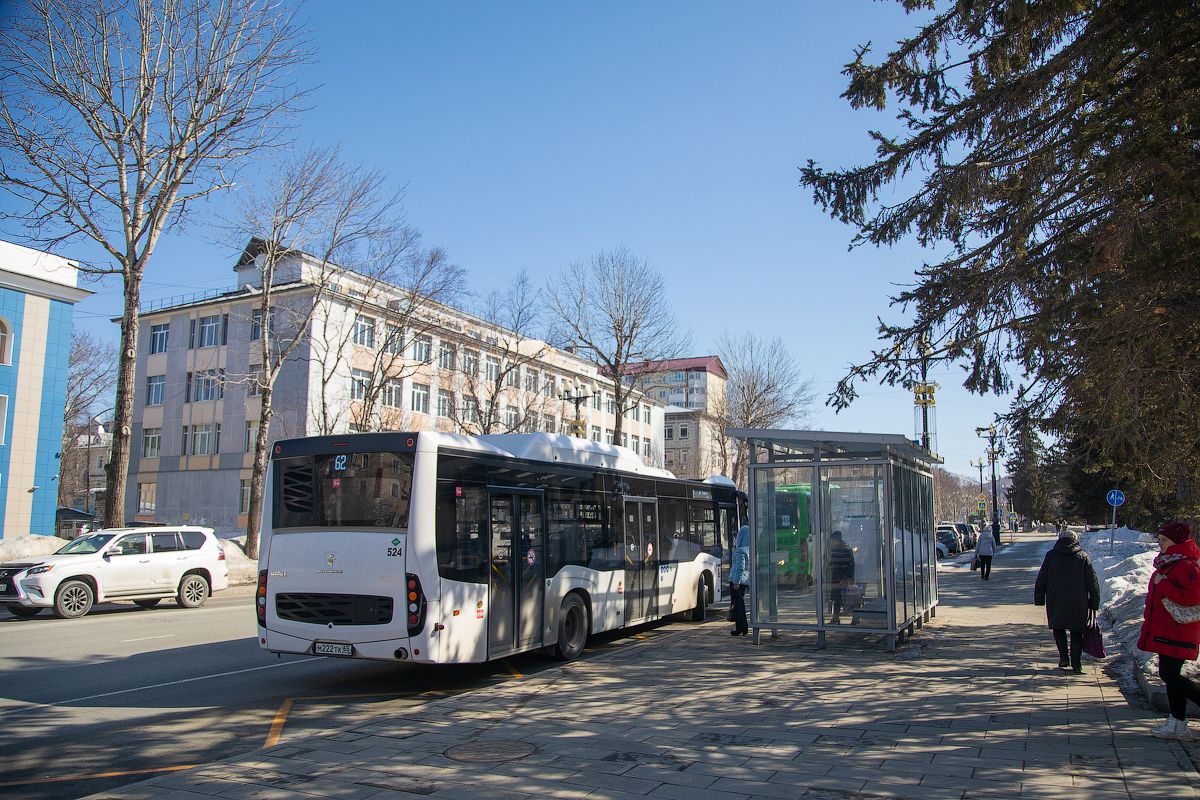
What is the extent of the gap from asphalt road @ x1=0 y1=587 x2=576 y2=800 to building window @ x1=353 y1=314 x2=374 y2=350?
3091cm

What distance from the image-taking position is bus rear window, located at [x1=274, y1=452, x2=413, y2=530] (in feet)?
30.1

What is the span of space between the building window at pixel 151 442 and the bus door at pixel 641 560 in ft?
146

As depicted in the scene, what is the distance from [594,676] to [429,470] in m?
3.35

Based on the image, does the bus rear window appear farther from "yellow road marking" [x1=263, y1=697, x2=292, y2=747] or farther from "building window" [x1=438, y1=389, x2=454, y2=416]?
"building window" [x1=438, y1=389, x2=454, y2=416]

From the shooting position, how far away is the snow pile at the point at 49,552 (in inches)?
983

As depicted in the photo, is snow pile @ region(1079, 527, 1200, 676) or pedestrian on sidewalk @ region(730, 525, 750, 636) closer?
snow pile @ region(1079, 527, 1200, 676)

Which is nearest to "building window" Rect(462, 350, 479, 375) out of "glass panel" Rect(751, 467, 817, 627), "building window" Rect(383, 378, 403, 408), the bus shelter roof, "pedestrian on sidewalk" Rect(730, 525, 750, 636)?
"building window" Rect(383, 378, 403, 408)

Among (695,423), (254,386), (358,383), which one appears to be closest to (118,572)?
(358,383)

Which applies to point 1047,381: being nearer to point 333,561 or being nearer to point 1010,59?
point 1010,59

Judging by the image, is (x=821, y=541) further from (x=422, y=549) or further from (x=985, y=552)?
(x=985, y=552)

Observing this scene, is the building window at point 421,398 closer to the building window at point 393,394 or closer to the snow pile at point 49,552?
the building window at point 393,394

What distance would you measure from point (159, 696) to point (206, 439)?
139ft

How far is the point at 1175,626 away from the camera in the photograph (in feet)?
23.0

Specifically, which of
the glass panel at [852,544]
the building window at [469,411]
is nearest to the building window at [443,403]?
the building window at [469,411]
